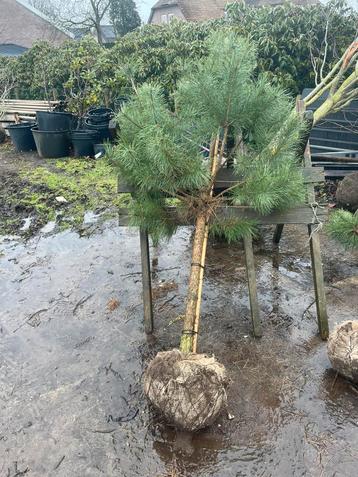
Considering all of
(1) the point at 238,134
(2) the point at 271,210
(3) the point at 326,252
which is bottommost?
(3) the point at 326,252

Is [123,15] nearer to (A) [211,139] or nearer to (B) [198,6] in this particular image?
(B) [198,6]

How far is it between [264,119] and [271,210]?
0.59 metres

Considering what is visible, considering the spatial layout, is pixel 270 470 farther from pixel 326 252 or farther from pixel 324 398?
pixel 326 252

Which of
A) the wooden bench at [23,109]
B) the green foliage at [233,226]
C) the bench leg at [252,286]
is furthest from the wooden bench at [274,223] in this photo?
the wooden bench at [23,109]

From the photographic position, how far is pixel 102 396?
255 cm

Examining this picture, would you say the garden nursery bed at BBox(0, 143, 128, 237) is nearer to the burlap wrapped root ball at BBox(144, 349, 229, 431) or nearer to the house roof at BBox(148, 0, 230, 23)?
the burlap wrapped root ball at BBox(144, 349, 229, 431)

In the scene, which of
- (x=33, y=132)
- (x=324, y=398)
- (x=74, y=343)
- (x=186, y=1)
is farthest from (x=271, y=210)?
(x=186, y=1)

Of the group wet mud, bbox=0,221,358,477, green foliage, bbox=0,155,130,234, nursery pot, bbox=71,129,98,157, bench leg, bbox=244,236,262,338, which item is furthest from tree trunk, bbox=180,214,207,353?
nursery pot, bbox=71,129,98,157

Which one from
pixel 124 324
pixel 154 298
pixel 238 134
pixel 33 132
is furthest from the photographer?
pixel 33 132

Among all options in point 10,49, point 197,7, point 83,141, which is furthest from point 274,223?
point 10,49

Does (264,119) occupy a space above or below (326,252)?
above

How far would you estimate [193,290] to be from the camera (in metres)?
2.60

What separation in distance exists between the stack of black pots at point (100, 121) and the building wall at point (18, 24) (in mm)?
24544

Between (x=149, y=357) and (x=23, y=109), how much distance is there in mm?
9190
